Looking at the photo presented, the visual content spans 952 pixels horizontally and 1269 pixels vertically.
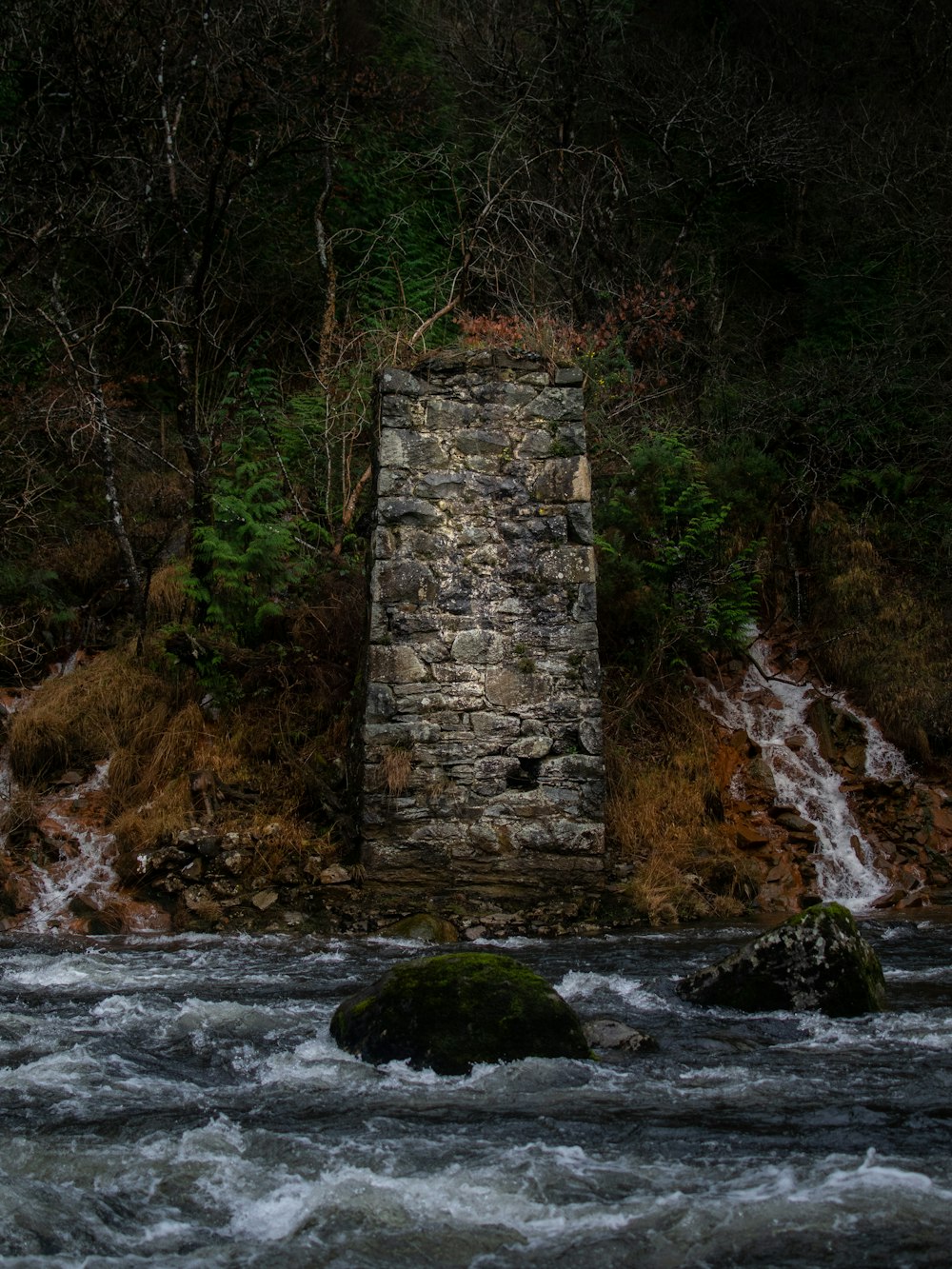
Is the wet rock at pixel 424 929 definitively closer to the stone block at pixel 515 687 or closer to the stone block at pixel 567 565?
the stone block at pixel 515 687

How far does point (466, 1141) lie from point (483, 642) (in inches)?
171

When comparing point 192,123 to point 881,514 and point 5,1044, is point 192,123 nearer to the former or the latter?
point 881,514

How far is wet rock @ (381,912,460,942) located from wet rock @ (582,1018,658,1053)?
2307mm

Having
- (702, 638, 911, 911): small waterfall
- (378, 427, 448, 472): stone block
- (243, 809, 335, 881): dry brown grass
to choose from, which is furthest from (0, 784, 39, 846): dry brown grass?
(702, 638, 911, 911): small waterfall

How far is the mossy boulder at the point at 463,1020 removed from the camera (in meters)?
4.34

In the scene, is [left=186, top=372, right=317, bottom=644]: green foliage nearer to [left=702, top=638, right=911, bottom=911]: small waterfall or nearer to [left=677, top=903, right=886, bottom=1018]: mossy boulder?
[left=702, top=638, right=911, bottom=911]: small waterfall

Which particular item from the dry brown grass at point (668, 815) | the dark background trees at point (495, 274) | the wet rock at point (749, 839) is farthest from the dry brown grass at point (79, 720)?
the wet rock at point (749, 839)

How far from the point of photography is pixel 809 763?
920 cm

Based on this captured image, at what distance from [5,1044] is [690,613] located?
6.56 m

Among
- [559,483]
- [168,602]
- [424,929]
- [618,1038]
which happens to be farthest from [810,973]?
[168,602]

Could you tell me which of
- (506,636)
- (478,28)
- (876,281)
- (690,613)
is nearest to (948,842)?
(690,613)

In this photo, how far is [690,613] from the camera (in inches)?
379

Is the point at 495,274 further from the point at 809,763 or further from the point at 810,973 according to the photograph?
the point at 810,973

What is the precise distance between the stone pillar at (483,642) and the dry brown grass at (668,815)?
1.69 ft
